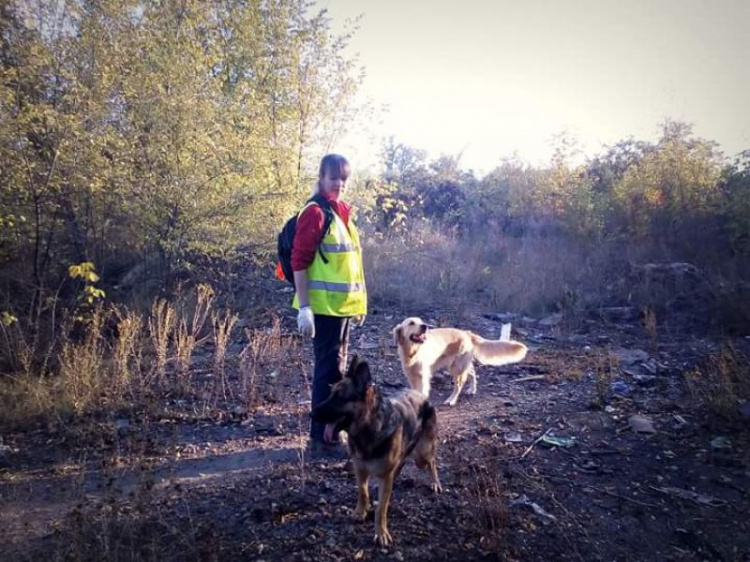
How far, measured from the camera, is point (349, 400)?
2744 millimetres

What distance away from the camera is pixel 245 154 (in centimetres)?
724

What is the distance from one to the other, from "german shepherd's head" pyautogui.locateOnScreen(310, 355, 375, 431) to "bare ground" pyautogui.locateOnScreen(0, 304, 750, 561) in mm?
803

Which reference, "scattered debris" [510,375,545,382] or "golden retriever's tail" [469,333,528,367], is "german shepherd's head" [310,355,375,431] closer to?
"golden retriever's tail" [469,333,528,367]

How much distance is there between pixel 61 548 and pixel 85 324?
4.75 metres

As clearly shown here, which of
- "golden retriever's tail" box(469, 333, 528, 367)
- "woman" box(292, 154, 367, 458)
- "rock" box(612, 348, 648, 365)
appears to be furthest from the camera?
"rock" box(612, 348, 648, 365)

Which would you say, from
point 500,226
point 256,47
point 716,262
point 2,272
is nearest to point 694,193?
point 716,262

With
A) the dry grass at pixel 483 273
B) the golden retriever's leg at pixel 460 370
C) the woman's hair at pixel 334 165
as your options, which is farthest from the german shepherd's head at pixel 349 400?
the dry grass at pixel 483 273

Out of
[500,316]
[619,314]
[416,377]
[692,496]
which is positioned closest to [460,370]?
[416,377]

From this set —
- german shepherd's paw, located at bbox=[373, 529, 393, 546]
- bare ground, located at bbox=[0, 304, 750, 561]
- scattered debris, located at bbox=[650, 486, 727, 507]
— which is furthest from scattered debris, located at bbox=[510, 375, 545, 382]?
german shepherd's paw, located at bbox=[373, 529, 393, 546]

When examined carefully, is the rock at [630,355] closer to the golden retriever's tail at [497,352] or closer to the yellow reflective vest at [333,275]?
the golden retriever's tail at [497,352]

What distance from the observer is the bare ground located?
272cm

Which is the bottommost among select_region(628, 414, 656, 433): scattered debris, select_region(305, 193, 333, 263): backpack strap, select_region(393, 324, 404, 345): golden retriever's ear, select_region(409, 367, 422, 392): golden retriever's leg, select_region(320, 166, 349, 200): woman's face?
select_region(628, 414, 656, 433): scattered debris

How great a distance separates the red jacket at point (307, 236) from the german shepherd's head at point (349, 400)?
104 cm

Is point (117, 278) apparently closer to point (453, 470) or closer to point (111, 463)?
point (111, 463)
